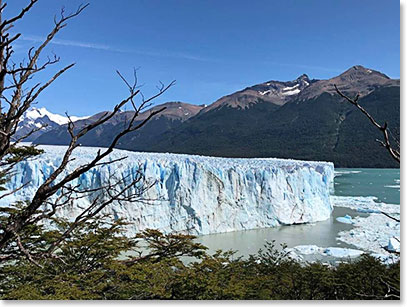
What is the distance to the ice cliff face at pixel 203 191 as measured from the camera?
14.9 ft

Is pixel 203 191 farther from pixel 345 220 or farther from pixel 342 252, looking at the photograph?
pixel 345 220

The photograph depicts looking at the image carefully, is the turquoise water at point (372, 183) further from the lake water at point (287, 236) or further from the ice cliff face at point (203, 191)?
the ice cliff face at point (203, 191)

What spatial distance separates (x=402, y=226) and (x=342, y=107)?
20.9m

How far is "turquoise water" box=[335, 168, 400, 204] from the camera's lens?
21.7ft

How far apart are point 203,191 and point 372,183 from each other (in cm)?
637

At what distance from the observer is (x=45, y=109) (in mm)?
2266

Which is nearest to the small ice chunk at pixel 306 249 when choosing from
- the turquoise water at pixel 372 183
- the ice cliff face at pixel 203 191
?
the ice cliff face at pixel 203 191

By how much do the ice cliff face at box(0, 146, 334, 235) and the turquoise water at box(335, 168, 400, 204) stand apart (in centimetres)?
Result: 129

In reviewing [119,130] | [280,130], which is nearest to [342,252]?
[119,130]

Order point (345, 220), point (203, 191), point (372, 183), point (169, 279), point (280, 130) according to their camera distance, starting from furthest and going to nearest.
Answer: point (280, 130) < point (372, 183) < point (345, 220) < point (203, 191) < point (169, 279)

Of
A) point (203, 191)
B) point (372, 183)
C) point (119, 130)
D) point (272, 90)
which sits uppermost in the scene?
point (272, 90)

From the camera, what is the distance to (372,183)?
9.66 metres

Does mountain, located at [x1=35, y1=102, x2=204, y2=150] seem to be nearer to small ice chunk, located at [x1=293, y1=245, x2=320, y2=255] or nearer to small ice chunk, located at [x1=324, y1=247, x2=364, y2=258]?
small ice chunk, located at [x1=293, y1=245, x2=320, y2=255]

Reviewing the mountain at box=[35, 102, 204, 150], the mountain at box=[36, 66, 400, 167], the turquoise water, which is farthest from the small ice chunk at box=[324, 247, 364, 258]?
the mountain at box=[36, 66, 400, 167]
